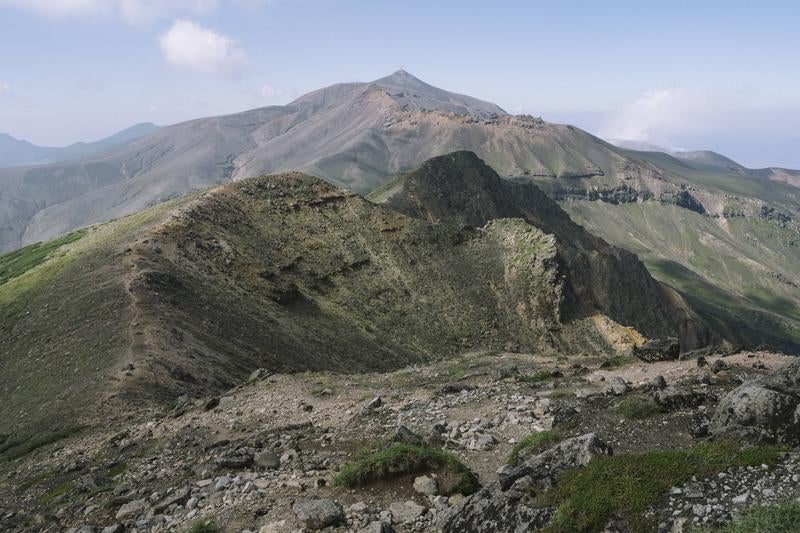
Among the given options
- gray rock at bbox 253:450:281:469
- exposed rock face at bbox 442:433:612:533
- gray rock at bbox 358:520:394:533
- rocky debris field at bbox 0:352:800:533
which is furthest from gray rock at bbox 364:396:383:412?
exposed rock face at bbox 442:433:612:533

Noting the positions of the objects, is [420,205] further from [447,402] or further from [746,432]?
[746,432]

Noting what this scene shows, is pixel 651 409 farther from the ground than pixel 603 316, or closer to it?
farther from the ground

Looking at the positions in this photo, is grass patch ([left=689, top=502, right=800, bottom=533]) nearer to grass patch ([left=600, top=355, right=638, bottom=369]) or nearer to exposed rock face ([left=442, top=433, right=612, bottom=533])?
exposed rock face ([left=442, top=433, right=612, bottom=533])

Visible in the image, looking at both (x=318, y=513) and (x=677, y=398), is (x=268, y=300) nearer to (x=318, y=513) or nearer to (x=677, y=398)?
(x=318, y=513)

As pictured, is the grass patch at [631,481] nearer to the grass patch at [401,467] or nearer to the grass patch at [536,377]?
the grass patch at [401,467]

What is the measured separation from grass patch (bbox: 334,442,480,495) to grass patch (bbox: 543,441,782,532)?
12.3ft

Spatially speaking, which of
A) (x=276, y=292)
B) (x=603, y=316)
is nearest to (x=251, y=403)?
(x=276, y=292)

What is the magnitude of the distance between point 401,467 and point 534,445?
155 inches

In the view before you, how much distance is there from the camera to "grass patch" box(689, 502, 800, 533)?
8.84 metres

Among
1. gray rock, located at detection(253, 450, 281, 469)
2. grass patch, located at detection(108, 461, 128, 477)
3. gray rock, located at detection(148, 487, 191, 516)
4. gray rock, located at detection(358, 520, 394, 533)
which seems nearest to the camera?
gray rock, located at detection(358, 520, 394, 533)

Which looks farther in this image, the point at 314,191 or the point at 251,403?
the point at 314,191

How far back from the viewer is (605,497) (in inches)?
420

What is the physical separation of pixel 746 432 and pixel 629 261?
13290 centimetres

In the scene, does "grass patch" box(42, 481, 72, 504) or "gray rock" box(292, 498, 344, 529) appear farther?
"grass patch" box(42, 481, 72, 504)
